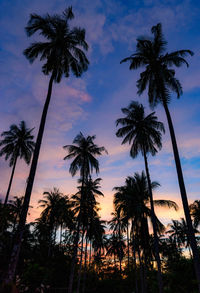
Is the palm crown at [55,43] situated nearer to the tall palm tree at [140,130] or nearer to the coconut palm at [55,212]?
the tall palm tree at [140,130]

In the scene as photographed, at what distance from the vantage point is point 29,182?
10.9 metres

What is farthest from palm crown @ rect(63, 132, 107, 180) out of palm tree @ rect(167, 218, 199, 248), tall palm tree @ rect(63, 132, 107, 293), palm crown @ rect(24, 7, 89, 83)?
palm tree @ rect(167, 218, 199, 248)

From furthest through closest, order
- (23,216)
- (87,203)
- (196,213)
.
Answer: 1. (196,213)
2. (87,203)
3. (23,216)

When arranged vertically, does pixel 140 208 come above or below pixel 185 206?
above

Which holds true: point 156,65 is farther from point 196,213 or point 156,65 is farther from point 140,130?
point 196,213

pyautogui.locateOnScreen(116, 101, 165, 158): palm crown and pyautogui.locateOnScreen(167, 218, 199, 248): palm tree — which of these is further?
pyautogui.locateOnScreen(167, 218, 199, 248): palm tree

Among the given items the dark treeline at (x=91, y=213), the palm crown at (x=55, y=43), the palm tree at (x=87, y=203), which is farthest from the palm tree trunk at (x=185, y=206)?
the palm tree at (x=87, y=203)

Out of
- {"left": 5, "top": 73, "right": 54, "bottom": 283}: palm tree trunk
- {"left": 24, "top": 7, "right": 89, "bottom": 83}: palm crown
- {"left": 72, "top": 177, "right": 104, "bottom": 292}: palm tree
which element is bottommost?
Result: {"left": 5, "top": 73, "right": 54, "bottom": 283}: palm tree trunk

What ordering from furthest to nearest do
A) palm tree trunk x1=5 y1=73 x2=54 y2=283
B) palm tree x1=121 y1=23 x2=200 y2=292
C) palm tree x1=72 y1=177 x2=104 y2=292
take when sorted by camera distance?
palm tree x1=72 y1=177 x2=104 y2=292 < palm tree x1=121 y1=23 x2=200 y2=292 < palm tree trunk x1=5 y1=73 x2=54 y2=283

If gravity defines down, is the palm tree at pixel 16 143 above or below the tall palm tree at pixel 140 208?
above

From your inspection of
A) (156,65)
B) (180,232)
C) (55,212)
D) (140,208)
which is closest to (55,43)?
(156,65)

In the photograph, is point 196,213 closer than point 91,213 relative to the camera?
No

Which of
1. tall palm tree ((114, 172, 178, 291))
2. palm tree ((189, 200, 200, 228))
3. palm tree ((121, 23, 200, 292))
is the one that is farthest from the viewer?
palm tree ((189, 200, 200, 228))

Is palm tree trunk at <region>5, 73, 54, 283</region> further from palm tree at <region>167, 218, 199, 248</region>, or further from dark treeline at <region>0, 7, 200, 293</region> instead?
palm tree at <region>167, 218, 199, 248</region>
